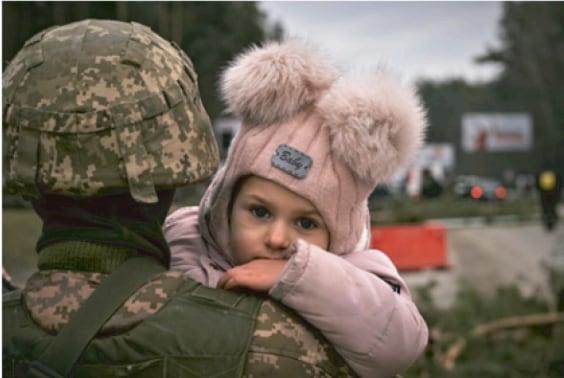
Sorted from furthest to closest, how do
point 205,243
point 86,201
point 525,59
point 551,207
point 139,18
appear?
point 525,59
point 551,207
point 139,18
point 205,243
point 86,201

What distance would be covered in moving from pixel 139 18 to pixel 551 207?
50.8 feet

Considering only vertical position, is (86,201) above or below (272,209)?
above

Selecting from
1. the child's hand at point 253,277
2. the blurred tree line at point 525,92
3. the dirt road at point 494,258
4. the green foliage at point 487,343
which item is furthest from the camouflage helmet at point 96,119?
the blurred tree line at point 525,92

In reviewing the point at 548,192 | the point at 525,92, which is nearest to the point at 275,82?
the point at 548,192

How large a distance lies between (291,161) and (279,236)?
0.18 metres

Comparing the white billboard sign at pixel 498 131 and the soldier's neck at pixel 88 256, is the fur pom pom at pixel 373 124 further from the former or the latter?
the white billboard sign at pixel 498 131

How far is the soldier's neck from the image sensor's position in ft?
5.31

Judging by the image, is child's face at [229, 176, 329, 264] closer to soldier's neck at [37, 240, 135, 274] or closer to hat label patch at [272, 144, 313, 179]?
hat label patch at [272, 144, 313, 179]

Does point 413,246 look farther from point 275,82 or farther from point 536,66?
point 536,66

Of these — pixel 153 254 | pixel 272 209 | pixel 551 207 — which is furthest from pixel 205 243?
pixel 551 207

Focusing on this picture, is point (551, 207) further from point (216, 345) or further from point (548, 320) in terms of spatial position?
point (216, 345)

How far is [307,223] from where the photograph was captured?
80.0 inches

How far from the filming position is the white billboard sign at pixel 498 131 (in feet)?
151

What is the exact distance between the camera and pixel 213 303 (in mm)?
1587
